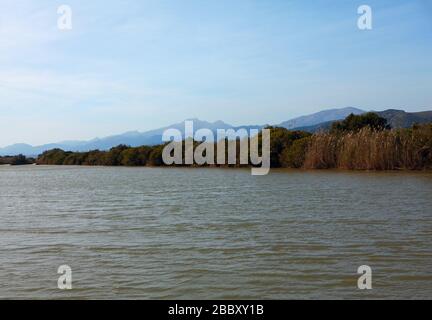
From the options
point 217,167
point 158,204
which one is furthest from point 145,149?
point 158,204

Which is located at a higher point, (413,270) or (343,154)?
(343,154)

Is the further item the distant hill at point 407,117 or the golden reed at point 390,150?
the distant hill at point 407,117

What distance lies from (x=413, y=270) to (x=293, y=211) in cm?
718

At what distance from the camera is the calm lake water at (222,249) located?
7.29m

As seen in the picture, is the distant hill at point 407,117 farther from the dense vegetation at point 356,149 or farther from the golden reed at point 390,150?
the golden reed at point 390,150

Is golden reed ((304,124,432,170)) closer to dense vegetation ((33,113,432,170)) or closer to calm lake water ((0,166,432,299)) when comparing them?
dense vegetation ((33,113,432,170))

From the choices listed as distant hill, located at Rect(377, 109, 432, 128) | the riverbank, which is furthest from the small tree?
distant hill, located at Rect(377, 109, 432, 128)

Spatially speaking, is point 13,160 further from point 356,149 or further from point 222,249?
point 222,249

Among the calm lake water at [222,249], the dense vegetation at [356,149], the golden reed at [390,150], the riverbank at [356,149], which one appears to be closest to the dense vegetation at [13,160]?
the riverbank at [356,149]

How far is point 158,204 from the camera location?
18.2 metres

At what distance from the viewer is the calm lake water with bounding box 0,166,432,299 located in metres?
7.29
